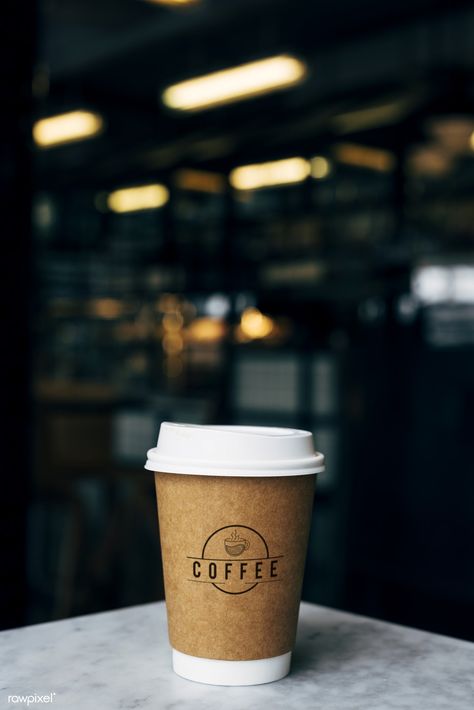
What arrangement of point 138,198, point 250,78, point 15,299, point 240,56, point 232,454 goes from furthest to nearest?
point 138,198 < point 240,56 < point 250,78 < point 15,299 < point 232,454

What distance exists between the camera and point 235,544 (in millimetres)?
667

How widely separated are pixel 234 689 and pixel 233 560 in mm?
92

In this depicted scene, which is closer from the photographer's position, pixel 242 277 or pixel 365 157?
pixel 365 157

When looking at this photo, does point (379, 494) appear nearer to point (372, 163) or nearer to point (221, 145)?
point (372, 163)

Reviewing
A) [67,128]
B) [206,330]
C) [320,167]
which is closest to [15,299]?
[67,128]

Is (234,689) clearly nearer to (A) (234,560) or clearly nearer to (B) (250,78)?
(A) (234,560)

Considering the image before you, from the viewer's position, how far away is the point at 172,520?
0.69m

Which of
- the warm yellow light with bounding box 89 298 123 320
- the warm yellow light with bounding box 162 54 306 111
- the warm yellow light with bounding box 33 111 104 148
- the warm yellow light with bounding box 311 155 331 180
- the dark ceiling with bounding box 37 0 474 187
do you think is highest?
the dark ceiling with bounding box 37 0 474 187

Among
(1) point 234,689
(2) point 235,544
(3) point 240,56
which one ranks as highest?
(3) point 240,56

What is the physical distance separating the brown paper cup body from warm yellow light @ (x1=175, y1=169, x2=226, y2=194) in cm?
649

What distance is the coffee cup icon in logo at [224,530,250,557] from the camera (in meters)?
0.67

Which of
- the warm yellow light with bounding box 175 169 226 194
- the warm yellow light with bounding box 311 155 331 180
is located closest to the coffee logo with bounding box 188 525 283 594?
the warm yellow light with bounding box 311 155 331 180

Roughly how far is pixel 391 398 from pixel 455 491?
17.4 inches

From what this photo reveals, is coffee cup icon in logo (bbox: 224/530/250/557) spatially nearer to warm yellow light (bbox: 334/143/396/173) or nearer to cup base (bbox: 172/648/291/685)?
cup base (bbox: 172/648/291/685)
